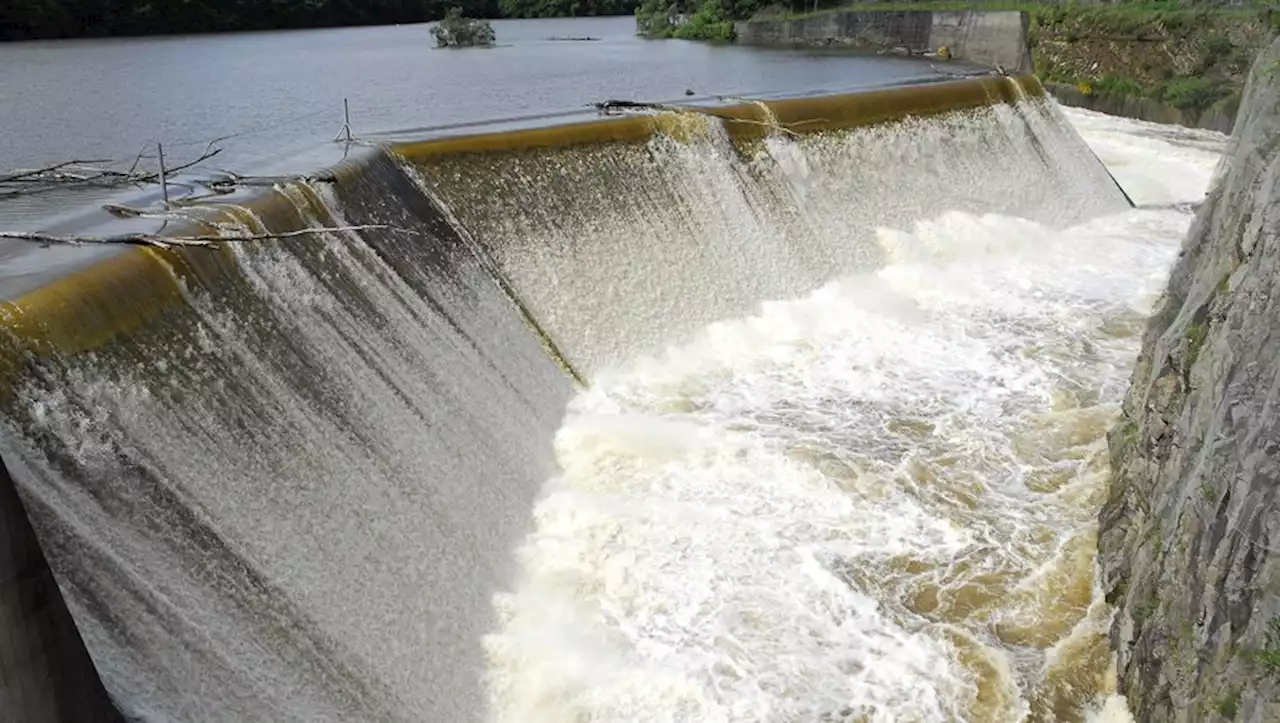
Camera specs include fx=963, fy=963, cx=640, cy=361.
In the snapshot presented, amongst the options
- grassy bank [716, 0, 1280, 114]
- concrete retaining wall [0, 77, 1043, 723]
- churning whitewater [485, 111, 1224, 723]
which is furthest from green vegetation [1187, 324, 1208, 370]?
grassy bank [716, 0, 1280, 114]

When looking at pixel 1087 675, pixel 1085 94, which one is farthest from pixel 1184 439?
pixel 1085 94

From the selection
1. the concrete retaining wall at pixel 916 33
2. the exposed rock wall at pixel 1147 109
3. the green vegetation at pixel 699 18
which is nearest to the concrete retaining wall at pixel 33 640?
the exposed rock wall at pixel 1147 109

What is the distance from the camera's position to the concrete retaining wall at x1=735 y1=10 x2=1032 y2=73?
83.5 ft

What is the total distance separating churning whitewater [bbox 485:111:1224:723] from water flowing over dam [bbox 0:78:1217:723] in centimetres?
3

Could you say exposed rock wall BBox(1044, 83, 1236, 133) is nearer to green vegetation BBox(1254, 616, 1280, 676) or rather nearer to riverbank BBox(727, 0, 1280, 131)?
riverbank BBox(727, 0, 1280, 131)

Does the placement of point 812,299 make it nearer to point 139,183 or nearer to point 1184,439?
point 1184,439

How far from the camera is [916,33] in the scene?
97.5ft

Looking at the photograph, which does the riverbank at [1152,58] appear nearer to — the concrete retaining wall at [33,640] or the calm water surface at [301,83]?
the calm water surface at [301,83]

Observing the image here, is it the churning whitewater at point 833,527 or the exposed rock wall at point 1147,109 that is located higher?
the exposed rock wall at point 1147,109

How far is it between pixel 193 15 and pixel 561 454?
3420cm

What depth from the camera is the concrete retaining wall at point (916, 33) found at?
83.5 feet

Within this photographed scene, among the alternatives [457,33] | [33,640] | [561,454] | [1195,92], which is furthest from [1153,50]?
[33,640]

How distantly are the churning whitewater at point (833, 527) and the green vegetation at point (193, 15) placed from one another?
2843 centimetres

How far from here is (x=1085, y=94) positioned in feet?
70.7
